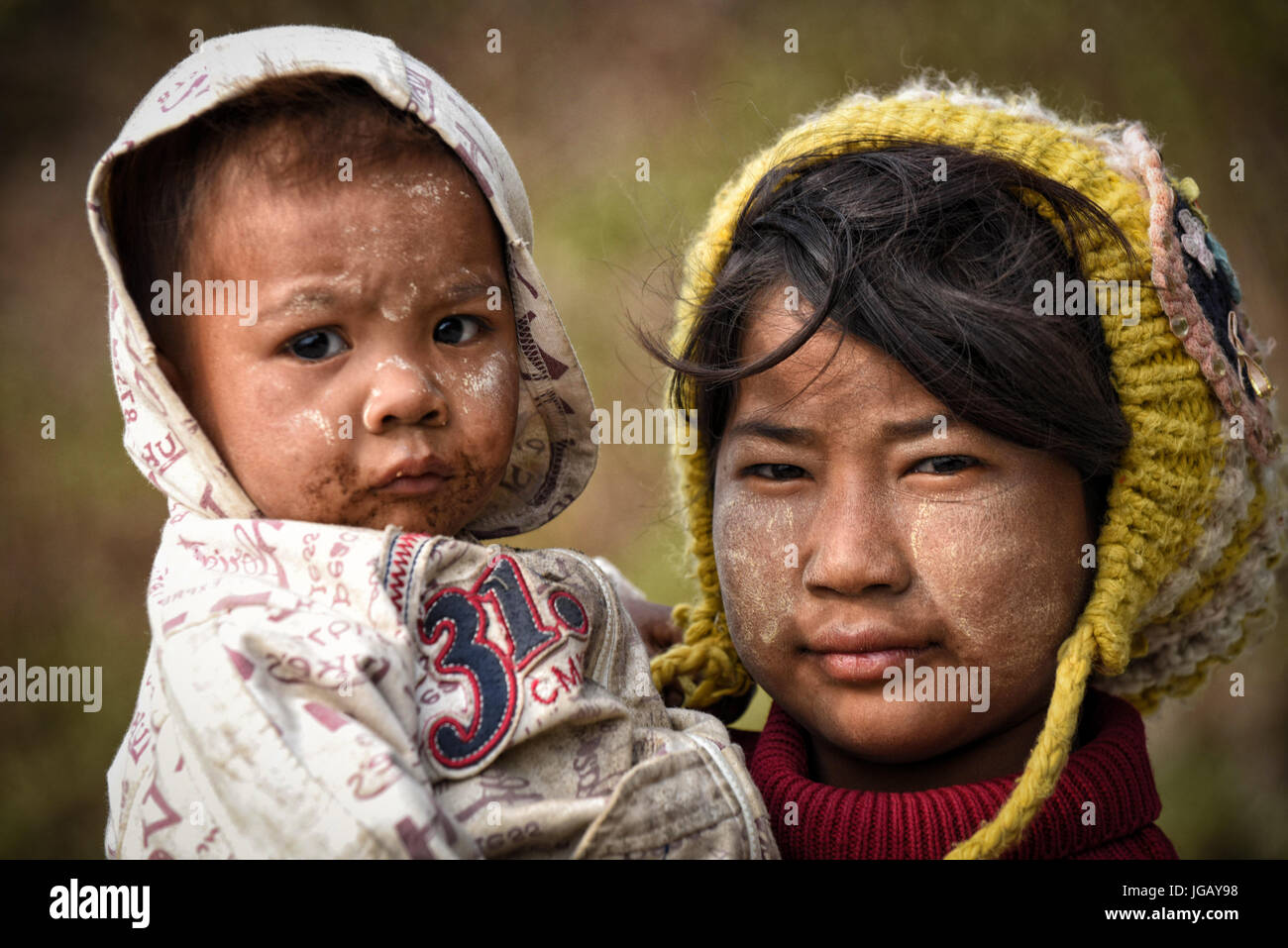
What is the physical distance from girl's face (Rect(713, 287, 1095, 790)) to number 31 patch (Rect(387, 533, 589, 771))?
0.36m

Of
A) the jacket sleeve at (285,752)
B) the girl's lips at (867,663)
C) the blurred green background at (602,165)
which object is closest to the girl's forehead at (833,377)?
the girl's lips at (867,663)

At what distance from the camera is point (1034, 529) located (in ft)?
6.03

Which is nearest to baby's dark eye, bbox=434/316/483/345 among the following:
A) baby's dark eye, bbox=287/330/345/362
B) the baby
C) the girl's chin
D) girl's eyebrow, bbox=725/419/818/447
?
the baby

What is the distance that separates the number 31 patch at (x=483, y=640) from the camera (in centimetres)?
157

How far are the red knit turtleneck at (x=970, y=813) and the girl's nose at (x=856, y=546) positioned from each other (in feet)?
1.06

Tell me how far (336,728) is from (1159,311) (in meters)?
1.41

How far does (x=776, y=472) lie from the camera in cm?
196

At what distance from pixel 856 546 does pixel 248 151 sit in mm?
1039

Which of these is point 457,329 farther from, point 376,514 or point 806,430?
point 806,430

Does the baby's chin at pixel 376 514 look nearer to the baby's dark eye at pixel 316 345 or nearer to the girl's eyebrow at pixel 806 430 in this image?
the baby's dark eye at pixel 316 345

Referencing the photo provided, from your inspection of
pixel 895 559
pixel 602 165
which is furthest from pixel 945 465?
pixel 602 165

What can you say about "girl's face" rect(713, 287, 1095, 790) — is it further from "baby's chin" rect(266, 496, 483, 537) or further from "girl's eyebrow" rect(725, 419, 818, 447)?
"baby's chin" rect(266, 496, 483, 537)

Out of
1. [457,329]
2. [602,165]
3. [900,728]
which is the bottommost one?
[900,728]
